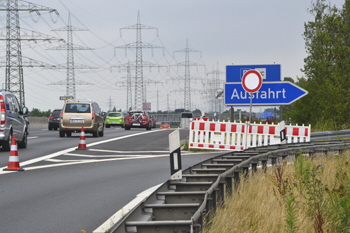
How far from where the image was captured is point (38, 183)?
13.2 meters

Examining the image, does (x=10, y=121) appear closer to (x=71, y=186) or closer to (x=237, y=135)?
(x=237, y=135)

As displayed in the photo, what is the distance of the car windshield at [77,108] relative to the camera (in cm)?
3444

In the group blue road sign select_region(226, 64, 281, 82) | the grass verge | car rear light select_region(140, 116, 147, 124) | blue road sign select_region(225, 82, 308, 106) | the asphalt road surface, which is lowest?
the asphalt road surface

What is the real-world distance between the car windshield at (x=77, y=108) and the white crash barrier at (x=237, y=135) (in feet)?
32.1

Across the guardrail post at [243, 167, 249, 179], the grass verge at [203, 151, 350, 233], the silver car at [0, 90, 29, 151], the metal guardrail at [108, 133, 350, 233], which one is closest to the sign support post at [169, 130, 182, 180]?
the metal guardrail at [108, 133, 350, 233]

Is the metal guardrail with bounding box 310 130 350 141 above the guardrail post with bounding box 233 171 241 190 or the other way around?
above

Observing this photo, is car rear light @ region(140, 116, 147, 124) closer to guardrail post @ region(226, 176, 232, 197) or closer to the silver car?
the silver car

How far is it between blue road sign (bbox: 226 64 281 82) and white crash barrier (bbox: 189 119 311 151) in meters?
4.22

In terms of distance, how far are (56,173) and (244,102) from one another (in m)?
13.8

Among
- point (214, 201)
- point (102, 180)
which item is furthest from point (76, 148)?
point (214, 201)

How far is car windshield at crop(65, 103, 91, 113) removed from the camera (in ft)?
113

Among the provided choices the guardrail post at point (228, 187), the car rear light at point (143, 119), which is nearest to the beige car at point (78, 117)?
the car rear light at point (143, 119)

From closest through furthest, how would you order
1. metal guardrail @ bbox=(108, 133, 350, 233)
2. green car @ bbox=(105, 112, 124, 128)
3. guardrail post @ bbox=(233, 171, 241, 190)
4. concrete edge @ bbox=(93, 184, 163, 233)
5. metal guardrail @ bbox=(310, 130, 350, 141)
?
metal guardrail @ bbox=(108, 133, 350, 233) → concrete edge @ bbox=(93, 184, 163, 233) → guardrail post @ bbox=(233, 171, 241, 190) → metal guardrail @ bbox=(310, 130, 350, 141) → green car @ bbox=(105, 112, 124, 128)

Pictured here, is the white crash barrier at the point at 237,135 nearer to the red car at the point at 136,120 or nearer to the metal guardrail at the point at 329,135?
the metal guardrail at the point at 329,135
